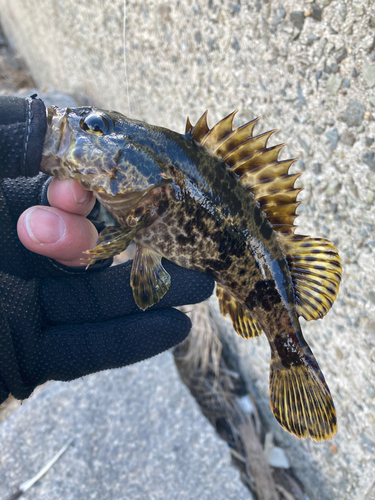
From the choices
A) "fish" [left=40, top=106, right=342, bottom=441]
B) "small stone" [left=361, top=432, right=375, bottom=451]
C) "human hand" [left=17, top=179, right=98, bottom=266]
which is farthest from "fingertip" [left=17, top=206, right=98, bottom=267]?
"small stone" [left=361, top=432, right=375, bottom=451]

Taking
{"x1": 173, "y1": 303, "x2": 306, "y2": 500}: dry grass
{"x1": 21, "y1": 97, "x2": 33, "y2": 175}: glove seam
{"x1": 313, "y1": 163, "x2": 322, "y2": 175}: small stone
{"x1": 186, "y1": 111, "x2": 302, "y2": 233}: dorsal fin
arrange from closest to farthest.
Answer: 1. {"x1": 21, "y1": 97, "x2": 33, "y2": 175}: glove seam
2. {"x1": 186, "y1": 111, "x2": 302, "y2": 233}: dorsal fin
3. {"x1": 313, "y1": 163, "x2": 322, "y2": 175}: small stone
4. {"x1": 173, "y1": 303, "x2": 306, "y2": 500}: dry grass

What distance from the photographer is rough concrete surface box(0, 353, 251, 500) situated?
8.35 ft

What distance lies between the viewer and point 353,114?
1.96m

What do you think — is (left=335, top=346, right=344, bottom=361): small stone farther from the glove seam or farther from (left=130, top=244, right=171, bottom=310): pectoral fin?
the glove seam

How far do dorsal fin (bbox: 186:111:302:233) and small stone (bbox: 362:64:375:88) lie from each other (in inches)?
26.4

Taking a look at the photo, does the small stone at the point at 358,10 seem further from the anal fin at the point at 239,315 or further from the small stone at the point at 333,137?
the anal fin at the point at 239,315

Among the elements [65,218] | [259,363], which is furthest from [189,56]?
[259,363]

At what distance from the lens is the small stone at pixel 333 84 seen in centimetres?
200

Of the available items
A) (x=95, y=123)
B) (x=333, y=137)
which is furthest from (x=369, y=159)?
(x=95, y=123)

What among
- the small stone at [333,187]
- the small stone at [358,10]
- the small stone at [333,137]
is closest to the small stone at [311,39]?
the small stone at [358,10]

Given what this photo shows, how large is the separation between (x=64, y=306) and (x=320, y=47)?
84.3 inches

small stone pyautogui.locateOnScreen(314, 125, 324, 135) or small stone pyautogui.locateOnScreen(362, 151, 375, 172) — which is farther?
small stone pyautogui.locateOnScreen(314, 125, 324, 135)

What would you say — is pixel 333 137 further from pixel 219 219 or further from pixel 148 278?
pixel 148 278

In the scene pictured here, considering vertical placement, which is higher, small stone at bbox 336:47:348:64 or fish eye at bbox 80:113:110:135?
small stone at bbox 336:47:348:64
